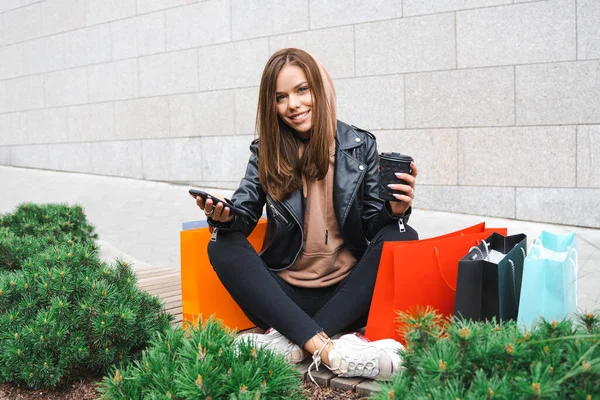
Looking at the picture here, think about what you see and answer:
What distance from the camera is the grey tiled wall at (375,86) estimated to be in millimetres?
5555

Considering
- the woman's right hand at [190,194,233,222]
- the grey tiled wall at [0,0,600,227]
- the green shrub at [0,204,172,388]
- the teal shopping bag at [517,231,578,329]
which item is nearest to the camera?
the teal shopping bag at [517,231,578,329]

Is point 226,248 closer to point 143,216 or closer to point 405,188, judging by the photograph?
point 405,188

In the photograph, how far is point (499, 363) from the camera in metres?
1.45

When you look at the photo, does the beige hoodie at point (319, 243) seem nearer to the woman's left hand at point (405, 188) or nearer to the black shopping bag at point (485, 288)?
the woman's left hand at point (405, 188)

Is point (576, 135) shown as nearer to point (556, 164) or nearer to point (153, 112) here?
point (556, 164)

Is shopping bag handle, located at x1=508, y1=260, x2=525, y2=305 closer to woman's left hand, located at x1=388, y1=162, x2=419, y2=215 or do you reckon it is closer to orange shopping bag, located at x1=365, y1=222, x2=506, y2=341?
orange shopping bag, located at x1=365, y1=222, x2=506, y2=341

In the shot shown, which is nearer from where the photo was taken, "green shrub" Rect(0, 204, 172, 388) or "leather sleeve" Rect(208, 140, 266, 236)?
"green shrub" Rect(0, 204, 172, 388)

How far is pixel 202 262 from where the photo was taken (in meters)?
3.06

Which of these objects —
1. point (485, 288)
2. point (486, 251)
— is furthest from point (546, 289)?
point (486, 251)

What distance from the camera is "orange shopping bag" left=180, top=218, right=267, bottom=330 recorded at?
303 centimetres

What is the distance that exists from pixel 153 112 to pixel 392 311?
6.52m

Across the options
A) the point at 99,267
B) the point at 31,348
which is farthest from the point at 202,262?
the point at 31,348

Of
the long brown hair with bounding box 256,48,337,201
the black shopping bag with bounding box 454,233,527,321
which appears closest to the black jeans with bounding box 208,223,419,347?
the long brown hair with bounding box 256,48,337,201

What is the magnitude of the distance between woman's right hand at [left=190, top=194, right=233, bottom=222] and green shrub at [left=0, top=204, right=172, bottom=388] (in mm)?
426
